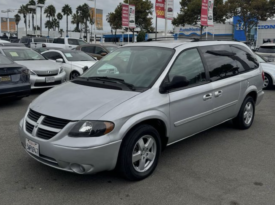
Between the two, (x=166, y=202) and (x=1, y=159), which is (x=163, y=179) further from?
(x=1, y=159)

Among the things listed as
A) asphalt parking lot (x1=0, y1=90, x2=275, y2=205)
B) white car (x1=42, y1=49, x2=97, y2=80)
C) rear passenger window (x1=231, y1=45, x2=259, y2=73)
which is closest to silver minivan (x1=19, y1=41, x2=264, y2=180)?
rear passenger window (x1=231, y1=45, x2=259, y2=73)

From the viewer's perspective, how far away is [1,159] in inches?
169

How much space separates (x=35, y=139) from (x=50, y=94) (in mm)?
824

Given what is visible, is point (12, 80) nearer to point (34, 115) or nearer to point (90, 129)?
point (34, 115)

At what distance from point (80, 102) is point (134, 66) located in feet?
3.66

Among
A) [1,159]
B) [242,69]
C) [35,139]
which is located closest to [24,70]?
[1,159]

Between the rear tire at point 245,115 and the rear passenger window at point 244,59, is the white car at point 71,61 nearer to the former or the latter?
the rear passenger window at point 244,59

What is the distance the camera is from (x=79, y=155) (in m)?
3.18

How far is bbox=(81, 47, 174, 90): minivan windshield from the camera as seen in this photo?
4.05 metres

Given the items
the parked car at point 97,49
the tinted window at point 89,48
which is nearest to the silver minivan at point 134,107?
the parked car at point 97,49

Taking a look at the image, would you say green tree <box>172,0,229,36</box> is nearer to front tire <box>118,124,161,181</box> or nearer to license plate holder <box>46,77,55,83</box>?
license plate holder <box>46,77,55,83</box>

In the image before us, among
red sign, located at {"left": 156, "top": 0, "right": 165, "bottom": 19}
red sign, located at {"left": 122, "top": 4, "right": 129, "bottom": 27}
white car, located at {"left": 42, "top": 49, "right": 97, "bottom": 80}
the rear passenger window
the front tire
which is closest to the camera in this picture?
the front tire

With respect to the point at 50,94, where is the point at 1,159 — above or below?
below

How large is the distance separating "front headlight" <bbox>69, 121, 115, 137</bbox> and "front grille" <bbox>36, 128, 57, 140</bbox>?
242 mm
